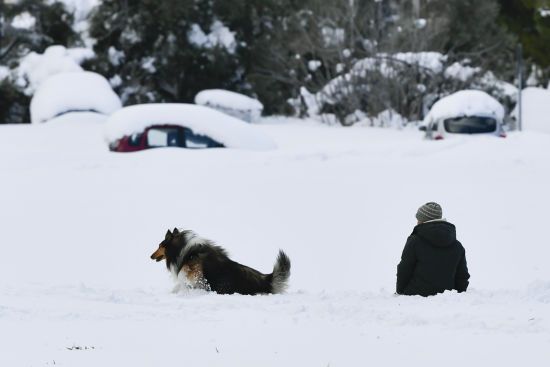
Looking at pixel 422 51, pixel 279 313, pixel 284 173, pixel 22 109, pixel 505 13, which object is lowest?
pixel 279 313

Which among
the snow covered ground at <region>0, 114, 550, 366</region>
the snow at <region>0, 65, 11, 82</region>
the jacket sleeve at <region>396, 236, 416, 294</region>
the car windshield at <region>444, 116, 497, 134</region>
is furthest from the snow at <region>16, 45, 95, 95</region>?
the jacket sleeve at <region>396, 236, 416, 294</region>

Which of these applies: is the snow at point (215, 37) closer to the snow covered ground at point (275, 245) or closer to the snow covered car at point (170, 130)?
the snow covered ground at point (275, 245)

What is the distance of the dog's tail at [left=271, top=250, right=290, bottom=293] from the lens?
8533mm

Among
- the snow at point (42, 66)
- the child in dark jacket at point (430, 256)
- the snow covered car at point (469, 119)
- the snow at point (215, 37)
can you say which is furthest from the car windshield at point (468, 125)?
the snow at point (215, 37)

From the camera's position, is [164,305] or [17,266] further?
[17,266]

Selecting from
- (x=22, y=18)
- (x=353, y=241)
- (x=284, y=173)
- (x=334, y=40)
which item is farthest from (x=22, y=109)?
(x=353, y=241)

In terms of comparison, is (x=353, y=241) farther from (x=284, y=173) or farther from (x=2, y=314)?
(x=2, y=314)

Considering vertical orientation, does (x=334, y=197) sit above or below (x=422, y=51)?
below

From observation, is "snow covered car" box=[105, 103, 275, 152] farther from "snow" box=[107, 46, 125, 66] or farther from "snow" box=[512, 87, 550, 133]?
"snow" box=[512, 87, 550, 133]

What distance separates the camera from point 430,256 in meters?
7.70

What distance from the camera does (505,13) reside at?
49125 mm

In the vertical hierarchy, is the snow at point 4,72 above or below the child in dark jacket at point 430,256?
above

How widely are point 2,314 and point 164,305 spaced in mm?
1223

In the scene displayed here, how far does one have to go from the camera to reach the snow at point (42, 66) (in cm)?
3350
